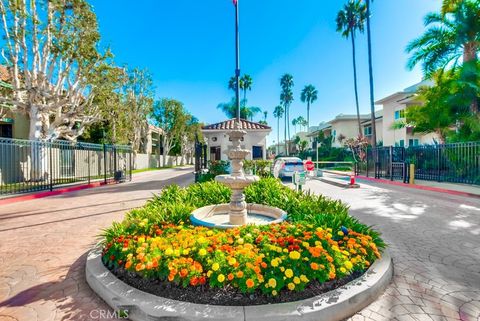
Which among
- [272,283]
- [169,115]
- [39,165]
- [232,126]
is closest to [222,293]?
[272,283]

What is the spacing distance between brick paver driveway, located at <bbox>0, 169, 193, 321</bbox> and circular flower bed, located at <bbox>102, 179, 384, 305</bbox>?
56cm

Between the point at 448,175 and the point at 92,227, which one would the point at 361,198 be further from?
the point at 92,227

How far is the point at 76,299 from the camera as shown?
2.87 m

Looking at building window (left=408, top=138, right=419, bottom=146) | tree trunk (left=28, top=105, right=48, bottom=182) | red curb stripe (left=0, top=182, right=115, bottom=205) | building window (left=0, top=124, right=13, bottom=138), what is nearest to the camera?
red curb stripe (left=0, top=182, right=115, bottom=205)

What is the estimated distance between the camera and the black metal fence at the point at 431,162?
36.9 feet

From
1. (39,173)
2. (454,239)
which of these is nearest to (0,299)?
(454,239)

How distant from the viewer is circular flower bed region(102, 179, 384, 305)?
102 inches

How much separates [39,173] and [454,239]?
18900 millimetres

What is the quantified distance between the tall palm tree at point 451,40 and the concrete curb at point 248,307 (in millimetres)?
16039

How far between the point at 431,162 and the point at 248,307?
16.6 metres

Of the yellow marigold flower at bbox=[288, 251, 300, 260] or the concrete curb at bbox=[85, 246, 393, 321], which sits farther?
the yellow marigold flower at bbox=[288, 251, 300, 260]

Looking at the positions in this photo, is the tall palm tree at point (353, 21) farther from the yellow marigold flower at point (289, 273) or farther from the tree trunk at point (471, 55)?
the yellow marigold flower at point (289, 273)

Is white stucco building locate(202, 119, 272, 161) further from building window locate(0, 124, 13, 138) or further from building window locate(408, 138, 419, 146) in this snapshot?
building window locate(408, 138, 419, 146)

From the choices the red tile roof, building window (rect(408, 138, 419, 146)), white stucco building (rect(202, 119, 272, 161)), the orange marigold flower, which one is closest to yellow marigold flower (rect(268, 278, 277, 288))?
the orange marigold flower
